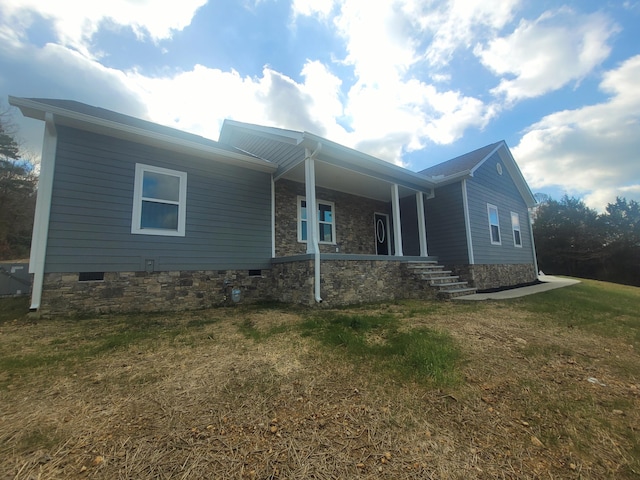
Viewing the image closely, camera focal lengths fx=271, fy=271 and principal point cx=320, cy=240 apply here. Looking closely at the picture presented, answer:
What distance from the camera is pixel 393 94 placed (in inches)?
364

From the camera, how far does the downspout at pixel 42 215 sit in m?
4.84

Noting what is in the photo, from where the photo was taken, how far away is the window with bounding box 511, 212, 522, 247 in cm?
1176

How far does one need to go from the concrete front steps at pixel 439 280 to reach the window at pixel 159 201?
6.26 meters

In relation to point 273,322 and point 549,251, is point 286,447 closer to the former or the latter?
point 273,322

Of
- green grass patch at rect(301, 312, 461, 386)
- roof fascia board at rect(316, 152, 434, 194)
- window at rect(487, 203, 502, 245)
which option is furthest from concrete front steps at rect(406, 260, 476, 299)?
green grass patch at rect(301, 312, 461, 386)

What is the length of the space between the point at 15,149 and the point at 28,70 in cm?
903

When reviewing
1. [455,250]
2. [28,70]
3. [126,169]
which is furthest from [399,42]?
[28,70]

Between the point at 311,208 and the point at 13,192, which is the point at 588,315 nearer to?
the point at 311,208

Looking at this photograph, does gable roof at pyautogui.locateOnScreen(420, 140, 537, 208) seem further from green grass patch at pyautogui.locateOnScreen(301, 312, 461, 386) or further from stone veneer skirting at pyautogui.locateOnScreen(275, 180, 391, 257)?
green grass patch at pyautogui.locateOnScreen(301, 312, 461, 386)

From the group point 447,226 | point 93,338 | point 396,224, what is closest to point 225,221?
point 93,338

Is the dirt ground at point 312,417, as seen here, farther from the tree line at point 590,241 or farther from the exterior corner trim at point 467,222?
the tree line at point 590,241

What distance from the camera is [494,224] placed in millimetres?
10633

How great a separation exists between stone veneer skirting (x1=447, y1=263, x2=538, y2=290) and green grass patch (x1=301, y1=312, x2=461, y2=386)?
5623mm

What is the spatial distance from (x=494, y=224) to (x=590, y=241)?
72.6 feet
